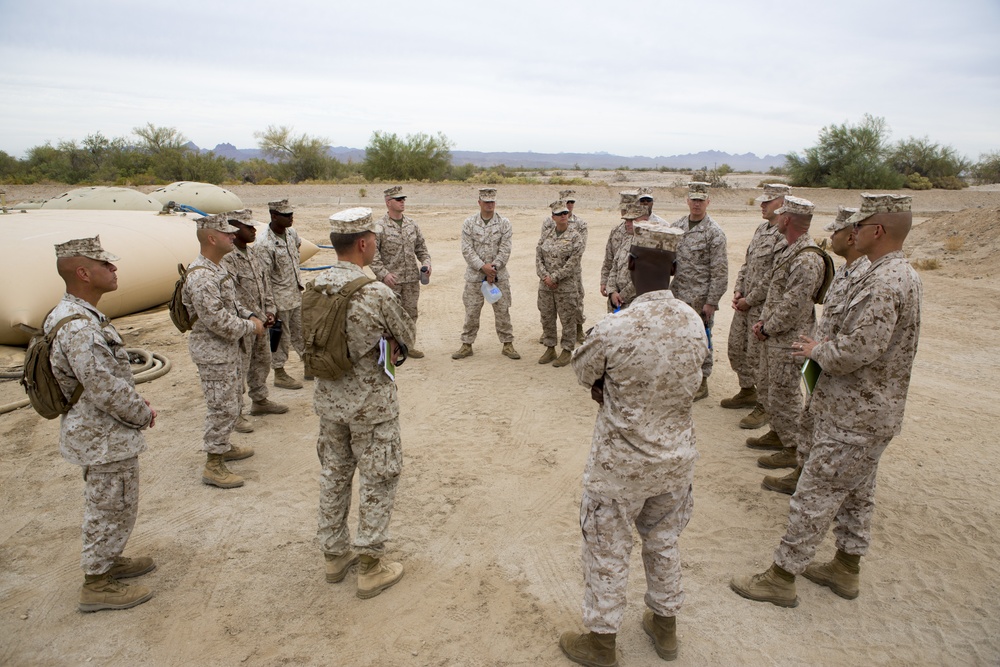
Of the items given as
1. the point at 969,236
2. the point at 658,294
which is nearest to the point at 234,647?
the point at 658,294

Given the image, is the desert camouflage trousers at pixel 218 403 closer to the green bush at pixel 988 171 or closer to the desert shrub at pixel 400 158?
the desert shrub at pixel 400 158

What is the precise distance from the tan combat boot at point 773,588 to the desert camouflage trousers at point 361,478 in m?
2.23

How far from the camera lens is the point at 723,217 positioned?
2309cm

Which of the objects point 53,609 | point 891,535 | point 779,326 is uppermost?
point 779,326

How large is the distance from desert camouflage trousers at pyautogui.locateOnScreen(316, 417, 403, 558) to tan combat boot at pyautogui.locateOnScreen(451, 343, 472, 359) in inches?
175

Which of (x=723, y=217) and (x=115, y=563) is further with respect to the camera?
(x=723, y=217)

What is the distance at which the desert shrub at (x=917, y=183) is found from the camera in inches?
1164

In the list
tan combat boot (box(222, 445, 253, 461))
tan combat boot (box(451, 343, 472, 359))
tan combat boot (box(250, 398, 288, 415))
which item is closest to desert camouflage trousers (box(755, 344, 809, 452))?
tan combat boot (box(451, 343, 472, 359))

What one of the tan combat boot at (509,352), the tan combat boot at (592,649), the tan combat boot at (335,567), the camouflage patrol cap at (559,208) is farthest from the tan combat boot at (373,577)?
the camouflage patrol cap at (559,208)

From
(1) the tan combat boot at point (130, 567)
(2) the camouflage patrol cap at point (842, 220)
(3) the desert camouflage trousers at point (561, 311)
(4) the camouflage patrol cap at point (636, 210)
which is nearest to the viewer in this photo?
(1) the tan combat boot at point (130, 567)

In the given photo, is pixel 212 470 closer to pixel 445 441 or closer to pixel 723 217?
pixel 445 441

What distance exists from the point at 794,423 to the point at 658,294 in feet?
10.5

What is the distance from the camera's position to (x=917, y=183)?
29734mm

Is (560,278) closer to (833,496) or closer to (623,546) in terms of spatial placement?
(833,496)
